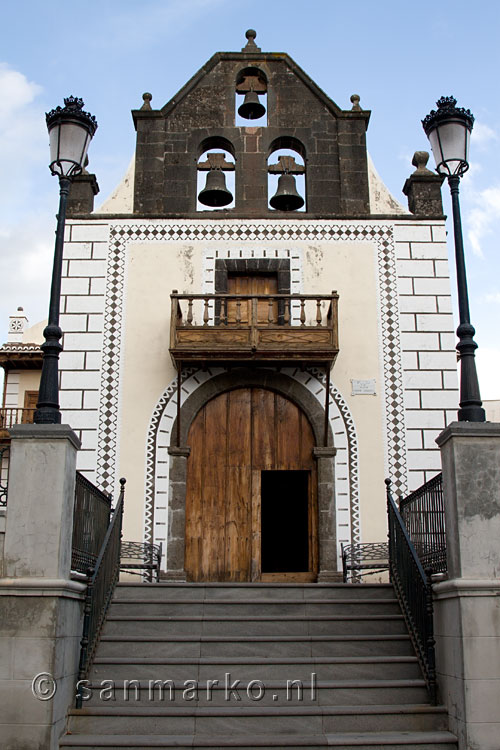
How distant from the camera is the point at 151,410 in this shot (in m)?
14.0

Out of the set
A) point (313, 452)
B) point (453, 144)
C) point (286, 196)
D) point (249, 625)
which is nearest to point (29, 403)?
point (286, 196)

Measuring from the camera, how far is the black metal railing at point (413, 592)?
844 cm

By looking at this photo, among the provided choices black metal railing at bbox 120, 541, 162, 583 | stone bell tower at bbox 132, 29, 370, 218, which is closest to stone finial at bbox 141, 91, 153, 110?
stone bell tower at bbox 132, 29, 370, 218

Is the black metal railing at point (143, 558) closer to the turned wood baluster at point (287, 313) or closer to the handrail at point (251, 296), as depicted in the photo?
the handrail at point (251, 296)

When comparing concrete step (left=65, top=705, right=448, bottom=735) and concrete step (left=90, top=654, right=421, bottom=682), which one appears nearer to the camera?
concrete step (left=65, top=705, right=448, bottom=735)

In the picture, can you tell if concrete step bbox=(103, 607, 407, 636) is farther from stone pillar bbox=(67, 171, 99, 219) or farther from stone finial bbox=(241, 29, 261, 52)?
stone finial bbox=(241, 29, 261, 52)

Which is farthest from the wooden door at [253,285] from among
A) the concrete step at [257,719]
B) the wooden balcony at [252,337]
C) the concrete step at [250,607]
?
the concrete step at [257,719]

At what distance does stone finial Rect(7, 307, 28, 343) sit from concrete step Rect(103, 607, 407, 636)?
18.7m

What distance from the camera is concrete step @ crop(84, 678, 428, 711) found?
8.20m

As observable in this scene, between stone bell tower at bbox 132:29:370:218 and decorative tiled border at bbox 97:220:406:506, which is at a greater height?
stone bell tower at bbox 132:29:370:218

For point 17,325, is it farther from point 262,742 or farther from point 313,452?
point 262,742

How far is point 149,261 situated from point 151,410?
2.73 meters

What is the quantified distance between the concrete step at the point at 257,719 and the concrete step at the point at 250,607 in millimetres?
1759

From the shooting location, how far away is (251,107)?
51.4 feet
